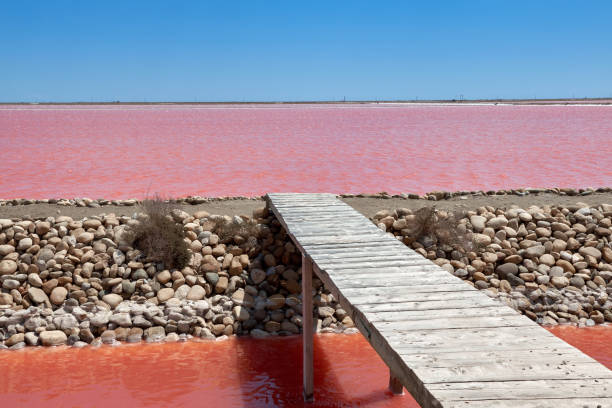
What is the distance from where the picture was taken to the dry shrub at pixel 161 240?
859 centimetres

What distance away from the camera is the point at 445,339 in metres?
3.74

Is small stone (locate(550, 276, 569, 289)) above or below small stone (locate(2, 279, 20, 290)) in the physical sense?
below

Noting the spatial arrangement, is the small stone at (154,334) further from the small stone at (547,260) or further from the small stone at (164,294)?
the small stone at (547,260)

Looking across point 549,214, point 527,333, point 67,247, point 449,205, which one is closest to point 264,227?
point 67,247

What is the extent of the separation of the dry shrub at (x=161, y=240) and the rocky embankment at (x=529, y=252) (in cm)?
297

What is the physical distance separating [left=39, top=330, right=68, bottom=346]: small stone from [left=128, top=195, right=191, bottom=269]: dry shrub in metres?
1.58

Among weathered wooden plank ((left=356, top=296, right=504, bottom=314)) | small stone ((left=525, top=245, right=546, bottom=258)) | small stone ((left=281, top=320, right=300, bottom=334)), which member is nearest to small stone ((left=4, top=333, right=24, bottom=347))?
small stone ((left=281, top=320, right=300, bottom=334))

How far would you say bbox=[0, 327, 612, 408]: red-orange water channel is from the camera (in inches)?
243

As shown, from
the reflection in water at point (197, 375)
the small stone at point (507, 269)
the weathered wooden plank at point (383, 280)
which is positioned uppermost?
the weathered wooden plank at point (383, 280)

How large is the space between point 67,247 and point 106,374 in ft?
8.68

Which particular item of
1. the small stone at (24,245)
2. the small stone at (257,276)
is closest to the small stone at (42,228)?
the small stone at (24,245)

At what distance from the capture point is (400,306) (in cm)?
433

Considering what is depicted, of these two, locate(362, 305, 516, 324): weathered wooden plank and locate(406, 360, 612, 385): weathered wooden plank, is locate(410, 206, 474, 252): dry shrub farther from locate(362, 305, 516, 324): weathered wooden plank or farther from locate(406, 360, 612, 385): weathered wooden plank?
locate(406, 360, 612, 385): weathered wooden plank

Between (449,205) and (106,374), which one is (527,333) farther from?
(449,205)
